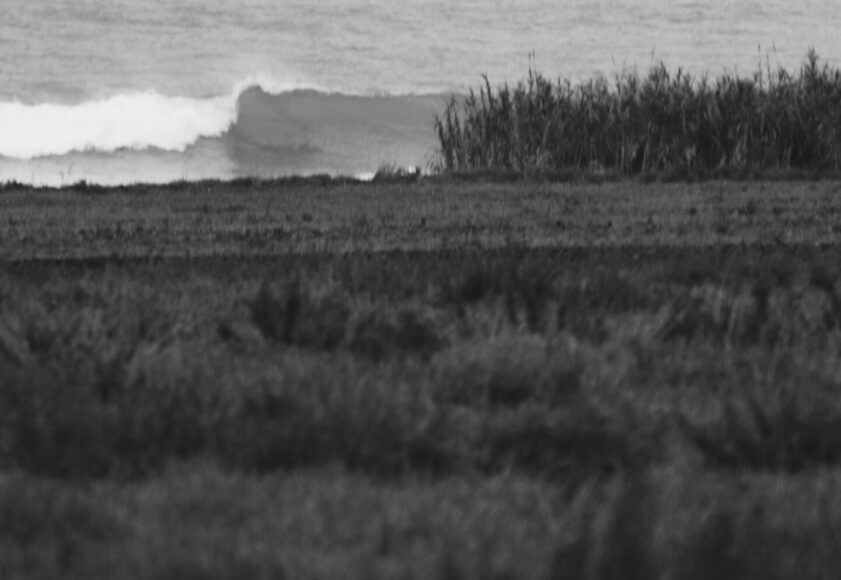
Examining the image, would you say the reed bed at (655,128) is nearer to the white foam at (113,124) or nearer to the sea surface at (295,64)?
the sea surface at (295,64)

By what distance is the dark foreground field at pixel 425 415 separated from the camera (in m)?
5.21

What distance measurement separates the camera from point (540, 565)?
16.6 ft

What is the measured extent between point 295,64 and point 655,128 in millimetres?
30491

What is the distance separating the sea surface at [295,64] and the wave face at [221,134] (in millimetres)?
59

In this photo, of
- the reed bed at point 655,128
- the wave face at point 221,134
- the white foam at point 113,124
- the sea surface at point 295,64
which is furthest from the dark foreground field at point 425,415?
the white foam at point 113,124

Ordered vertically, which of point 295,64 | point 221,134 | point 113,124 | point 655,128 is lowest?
point 221,134

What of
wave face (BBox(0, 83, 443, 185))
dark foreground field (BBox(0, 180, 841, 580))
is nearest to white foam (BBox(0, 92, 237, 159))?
wave face (BBox(0, 83, 443, 185))

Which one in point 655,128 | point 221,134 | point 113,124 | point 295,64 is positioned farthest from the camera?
point 295,64

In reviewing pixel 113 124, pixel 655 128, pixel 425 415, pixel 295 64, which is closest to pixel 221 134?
pixel 113 124

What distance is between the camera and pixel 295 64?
2048 inches

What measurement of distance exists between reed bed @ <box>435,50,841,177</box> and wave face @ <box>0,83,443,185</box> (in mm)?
11660

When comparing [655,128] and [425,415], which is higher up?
[425,415]

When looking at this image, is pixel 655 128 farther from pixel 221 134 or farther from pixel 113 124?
pixel 113 124

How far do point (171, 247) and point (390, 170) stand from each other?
823 cm
